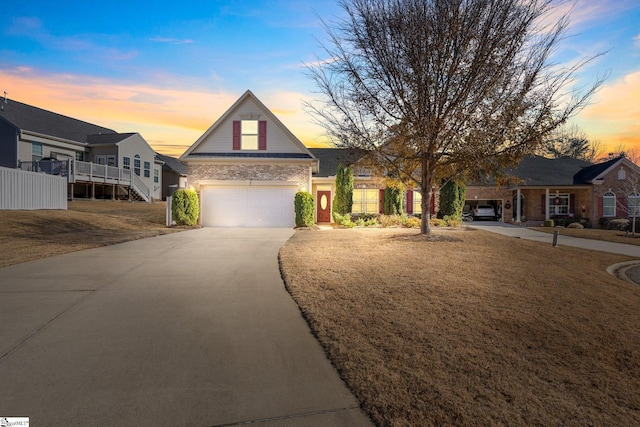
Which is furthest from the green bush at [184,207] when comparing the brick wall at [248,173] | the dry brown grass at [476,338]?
the dry brown grass at [476,338]

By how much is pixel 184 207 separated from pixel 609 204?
28.9m

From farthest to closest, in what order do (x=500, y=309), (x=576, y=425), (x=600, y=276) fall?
1. (x=600, y=276)
2. (x=500, y=309)
3. (x=576, y=425)

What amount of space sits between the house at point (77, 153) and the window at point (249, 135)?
13.0 meters

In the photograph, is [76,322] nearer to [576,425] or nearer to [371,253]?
[576,425]

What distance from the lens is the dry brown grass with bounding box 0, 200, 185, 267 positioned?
10.0 metres

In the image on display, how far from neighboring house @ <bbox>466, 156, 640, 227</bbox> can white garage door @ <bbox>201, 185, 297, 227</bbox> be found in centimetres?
1551

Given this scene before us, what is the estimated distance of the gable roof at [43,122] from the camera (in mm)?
23833

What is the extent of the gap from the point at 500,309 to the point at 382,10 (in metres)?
10.3

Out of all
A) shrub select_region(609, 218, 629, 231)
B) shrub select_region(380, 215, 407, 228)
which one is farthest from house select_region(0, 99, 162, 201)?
shrub select_region(609, 218, 629, 231)

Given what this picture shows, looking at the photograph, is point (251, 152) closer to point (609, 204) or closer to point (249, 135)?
point (249, 135)

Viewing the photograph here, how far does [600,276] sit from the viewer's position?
28.2ft

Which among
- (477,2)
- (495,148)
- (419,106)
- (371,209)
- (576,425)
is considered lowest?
(576,425)

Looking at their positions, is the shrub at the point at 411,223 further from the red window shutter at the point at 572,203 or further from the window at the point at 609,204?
the window at the point at 609,204

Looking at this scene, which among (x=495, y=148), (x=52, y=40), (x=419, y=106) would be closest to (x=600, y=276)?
(x=495, y=148)
